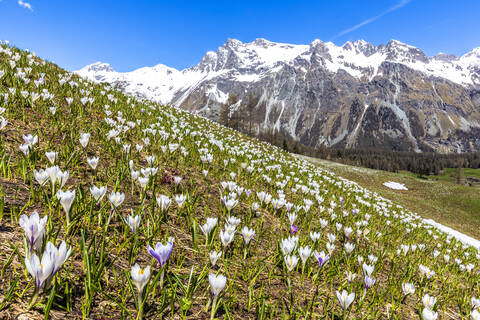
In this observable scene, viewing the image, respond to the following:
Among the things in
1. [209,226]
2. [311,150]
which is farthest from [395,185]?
[311,150]

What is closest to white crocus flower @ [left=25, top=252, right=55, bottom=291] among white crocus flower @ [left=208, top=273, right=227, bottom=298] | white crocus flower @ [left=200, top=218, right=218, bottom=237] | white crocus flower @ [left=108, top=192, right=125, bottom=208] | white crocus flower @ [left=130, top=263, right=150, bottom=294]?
white crocus flower @ [left=130, top=263, right=150, bottom=294]

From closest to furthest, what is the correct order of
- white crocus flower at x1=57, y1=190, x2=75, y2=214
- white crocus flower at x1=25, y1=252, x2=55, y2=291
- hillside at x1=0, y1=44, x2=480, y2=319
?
white crocus flower at x1=25, y1=252, x2=55, y2=291 → hillside at x1=0, y1=44, x2=480, y2=319 → white crocus flower at x1=57, y1=190, x2=75, y2=214

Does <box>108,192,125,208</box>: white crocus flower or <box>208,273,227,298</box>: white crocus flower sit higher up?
<box>108,192,125,208</box>: white crocus flower

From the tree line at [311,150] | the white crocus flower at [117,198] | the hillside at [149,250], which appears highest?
the tree line at [311,150]

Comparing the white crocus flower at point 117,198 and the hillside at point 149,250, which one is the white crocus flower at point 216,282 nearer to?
the hillside at point 149,250

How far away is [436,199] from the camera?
101 ft

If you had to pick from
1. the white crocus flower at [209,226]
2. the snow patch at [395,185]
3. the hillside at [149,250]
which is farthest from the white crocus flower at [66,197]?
the snow patch at [395,185]

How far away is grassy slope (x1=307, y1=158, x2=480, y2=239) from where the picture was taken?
81.0 feet

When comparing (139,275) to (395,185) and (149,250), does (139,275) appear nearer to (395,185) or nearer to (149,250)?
(149,250)

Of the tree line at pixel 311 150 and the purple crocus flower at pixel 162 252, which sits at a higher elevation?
the tree line at pixel 311 150

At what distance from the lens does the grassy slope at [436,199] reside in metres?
24.7

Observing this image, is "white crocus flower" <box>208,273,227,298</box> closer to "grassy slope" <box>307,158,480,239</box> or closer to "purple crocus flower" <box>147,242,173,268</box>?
"purple crocus flower" <box>147,242,173,268</box>

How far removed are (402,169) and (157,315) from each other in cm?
18553

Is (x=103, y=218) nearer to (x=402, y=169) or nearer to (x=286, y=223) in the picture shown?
(x=286, y=223)
